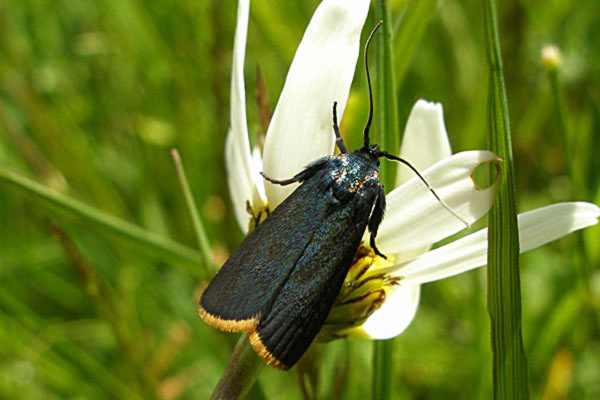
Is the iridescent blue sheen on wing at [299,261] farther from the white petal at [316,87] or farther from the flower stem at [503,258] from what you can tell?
the flower stem at [503,258]

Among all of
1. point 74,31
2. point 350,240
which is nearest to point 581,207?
point 350,240

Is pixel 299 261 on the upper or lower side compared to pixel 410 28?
lower

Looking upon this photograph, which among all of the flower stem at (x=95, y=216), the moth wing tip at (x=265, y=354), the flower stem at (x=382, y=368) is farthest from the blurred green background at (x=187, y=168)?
the moth wing tip at (x=265, y=354)

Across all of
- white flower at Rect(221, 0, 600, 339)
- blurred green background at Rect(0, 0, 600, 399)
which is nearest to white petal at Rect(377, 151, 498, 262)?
white flower at Rect(221, 0, 600, 339)

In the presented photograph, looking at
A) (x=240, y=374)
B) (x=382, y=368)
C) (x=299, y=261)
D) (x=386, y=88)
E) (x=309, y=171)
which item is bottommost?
(x=382, y=368)

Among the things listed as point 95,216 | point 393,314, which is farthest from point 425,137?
point 95,216

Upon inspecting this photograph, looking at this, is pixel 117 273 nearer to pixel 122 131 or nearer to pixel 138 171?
Result: pixel 138 171

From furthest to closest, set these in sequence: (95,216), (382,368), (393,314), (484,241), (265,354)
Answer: (95,216)
(382,368)
(393,314)
(484,241)
(265,354)

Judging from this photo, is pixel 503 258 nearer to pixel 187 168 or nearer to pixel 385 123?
pixel 385 123
